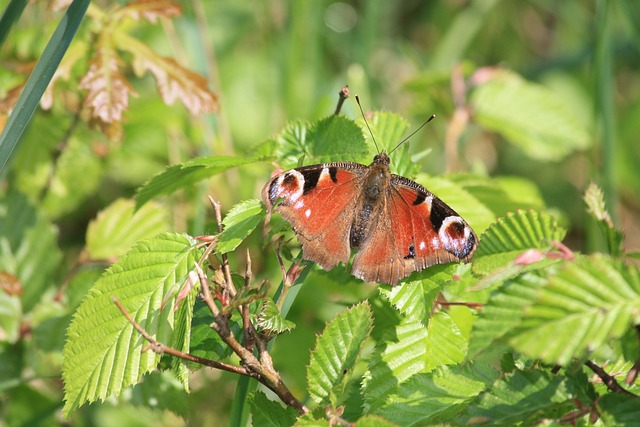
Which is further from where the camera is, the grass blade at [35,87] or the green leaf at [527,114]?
the green leaf at [527,114]

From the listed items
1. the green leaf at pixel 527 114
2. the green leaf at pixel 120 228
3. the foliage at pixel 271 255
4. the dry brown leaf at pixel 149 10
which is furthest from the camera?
the green leaf at pixel 527 114

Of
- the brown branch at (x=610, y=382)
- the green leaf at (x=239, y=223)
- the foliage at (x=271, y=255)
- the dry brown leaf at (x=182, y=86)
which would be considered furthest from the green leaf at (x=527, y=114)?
the brown branch at (x=610, y=382)

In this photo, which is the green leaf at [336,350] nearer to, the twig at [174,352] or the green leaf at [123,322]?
the twig at [174,352]

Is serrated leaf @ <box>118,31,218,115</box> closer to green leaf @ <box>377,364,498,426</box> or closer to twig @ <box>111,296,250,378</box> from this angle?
twig @ <box>111,296,250,378</box>

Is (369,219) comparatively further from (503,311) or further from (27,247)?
(27,247)

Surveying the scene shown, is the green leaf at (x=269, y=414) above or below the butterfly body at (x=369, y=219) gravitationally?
below

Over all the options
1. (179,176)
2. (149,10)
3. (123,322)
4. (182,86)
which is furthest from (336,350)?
(149,10)

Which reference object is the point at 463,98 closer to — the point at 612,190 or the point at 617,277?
the point at 612,190
